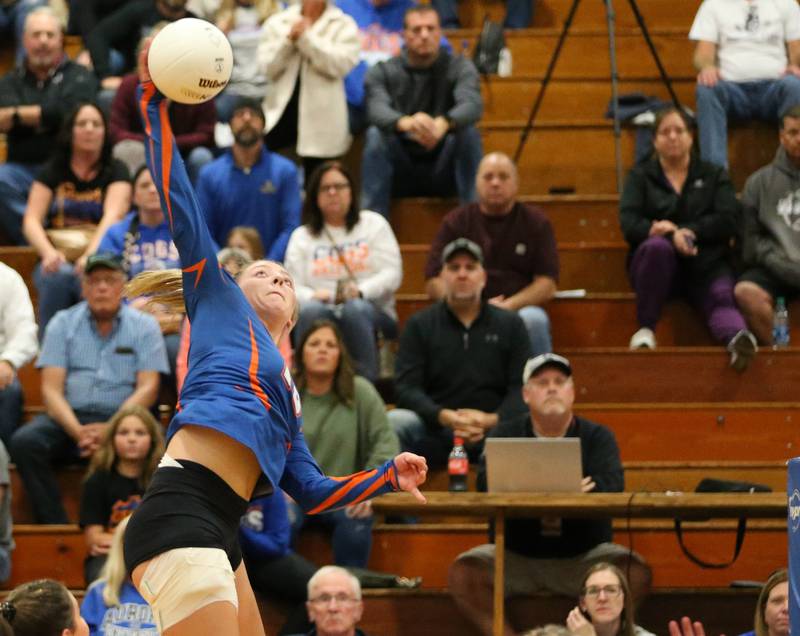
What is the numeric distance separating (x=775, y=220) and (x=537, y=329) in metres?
1.55

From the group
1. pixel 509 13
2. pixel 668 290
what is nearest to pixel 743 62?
pixel 668 290

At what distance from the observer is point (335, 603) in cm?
611

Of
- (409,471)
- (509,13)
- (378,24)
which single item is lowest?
(409,471)

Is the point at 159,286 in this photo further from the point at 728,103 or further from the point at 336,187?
the point at 728,103

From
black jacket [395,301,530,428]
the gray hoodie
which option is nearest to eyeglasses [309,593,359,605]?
black jacket [395,301,530,428]

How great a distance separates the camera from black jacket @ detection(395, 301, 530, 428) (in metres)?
7.58

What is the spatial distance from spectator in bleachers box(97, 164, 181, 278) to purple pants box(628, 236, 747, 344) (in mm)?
2510

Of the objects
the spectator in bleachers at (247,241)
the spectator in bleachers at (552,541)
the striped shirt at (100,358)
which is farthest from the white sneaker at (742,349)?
the striped shirt at (100,358)

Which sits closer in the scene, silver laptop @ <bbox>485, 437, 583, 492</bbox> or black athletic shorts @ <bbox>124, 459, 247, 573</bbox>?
black athletic shorts @ <bbox>124, 459, 247, 573</bbox>

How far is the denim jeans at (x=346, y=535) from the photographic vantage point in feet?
22.3

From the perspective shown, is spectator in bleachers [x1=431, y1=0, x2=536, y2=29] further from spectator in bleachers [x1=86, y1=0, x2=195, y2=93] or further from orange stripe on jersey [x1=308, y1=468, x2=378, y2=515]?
orange stripe on jersey [x1=308, y1=468, x2=378, y2=515]

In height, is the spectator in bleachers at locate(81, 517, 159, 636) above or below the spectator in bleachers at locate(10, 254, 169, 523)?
below

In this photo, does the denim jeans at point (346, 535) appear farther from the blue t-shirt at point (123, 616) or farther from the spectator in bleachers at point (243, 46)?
the spectator in bleachers at point (243, 46)

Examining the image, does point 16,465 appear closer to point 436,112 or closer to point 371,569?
point 371,569
